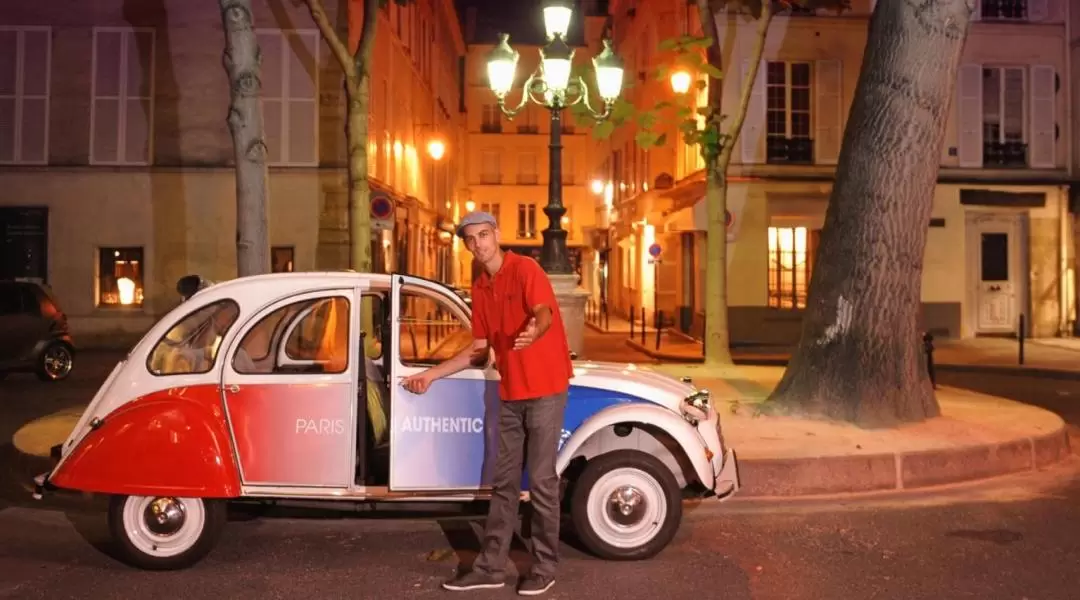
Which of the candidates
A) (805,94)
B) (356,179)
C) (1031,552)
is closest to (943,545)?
(1031,552)

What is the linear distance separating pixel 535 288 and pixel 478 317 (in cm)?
45

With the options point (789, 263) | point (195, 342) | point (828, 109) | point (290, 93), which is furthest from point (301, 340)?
point (828, 109)

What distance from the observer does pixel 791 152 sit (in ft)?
78.1

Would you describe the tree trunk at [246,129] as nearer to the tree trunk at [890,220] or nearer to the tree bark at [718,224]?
the tree trunk at [890,220]

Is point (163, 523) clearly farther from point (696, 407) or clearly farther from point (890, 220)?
point (890, 220)

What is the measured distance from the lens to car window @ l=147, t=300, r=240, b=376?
5895mm

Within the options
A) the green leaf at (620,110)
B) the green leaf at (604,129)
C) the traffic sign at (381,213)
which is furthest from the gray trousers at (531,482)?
the traffic sign at (381,213)

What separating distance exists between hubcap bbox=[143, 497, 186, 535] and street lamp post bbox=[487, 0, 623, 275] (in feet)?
26.6

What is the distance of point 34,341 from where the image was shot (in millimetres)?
15562

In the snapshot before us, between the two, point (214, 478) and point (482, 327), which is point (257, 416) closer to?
point (214, 478)

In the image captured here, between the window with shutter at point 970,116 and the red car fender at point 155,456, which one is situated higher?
the window with shutter at point 970,116

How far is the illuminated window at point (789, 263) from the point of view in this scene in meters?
24.1

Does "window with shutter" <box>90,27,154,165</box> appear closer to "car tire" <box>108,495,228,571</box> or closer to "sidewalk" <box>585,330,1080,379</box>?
"sidewalk" <box>585,330,1080,379</box>

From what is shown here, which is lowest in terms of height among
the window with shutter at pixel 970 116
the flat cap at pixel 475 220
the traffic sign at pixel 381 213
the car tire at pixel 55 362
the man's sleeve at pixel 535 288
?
the car tire at pixel 55 362
